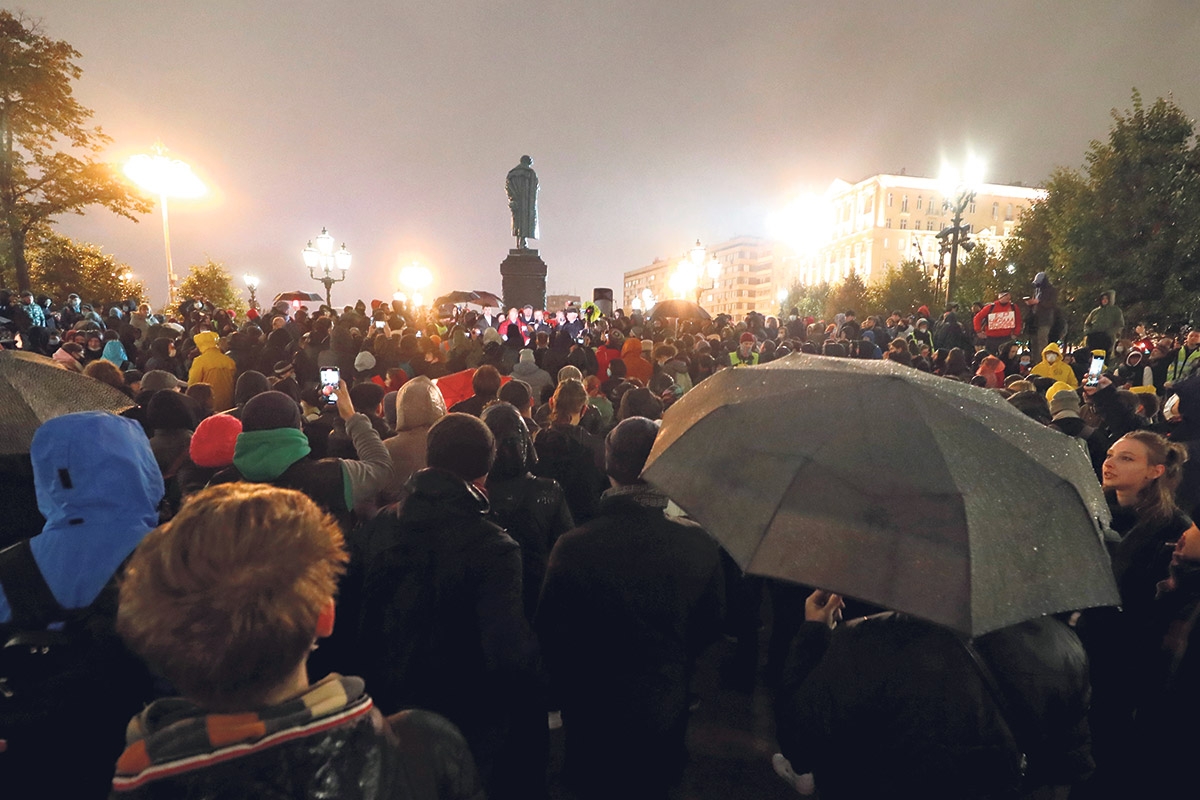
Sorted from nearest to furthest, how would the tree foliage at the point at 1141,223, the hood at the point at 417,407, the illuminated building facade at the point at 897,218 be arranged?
the hood at the point at 417,407
the tree foliage at the point at 1141,223
the illuminated building facade at the point at 897,218

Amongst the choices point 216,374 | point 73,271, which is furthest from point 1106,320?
point 73,271

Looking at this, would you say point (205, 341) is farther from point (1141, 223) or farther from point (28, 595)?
point (1141, 223)

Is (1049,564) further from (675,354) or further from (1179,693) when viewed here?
(675,354)

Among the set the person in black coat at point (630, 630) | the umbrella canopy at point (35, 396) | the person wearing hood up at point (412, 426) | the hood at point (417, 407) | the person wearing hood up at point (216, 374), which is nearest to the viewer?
the person in black coat at point (630, 630)

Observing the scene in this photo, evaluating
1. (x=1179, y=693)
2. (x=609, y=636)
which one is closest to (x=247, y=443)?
(x=609, y=636)

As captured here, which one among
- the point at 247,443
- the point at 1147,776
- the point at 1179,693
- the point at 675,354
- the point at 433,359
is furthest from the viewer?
the point at 433,359

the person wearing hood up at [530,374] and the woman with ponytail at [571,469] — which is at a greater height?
the person wearing hood up at [530,374]

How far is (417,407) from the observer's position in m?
3.79

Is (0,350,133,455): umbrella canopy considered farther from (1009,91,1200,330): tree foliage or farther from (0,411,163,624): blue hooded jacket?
(1009,91,1200,330): tree foliage

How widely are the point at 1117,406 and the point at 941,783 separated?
15.7ft

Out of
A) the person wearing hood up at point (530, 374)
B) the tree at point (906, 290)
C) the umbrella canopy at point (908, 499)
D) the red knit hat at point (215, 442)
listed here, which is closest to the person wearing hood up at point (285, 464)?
the red knit hat at point (215, 442)

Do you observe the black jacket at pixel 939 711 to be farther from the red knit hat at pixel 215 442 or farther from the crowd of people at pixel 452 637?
the red knit hat at pixel 215 442

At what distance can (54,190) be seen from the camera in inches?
1054

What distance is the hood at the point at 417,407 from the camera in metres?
3.78
